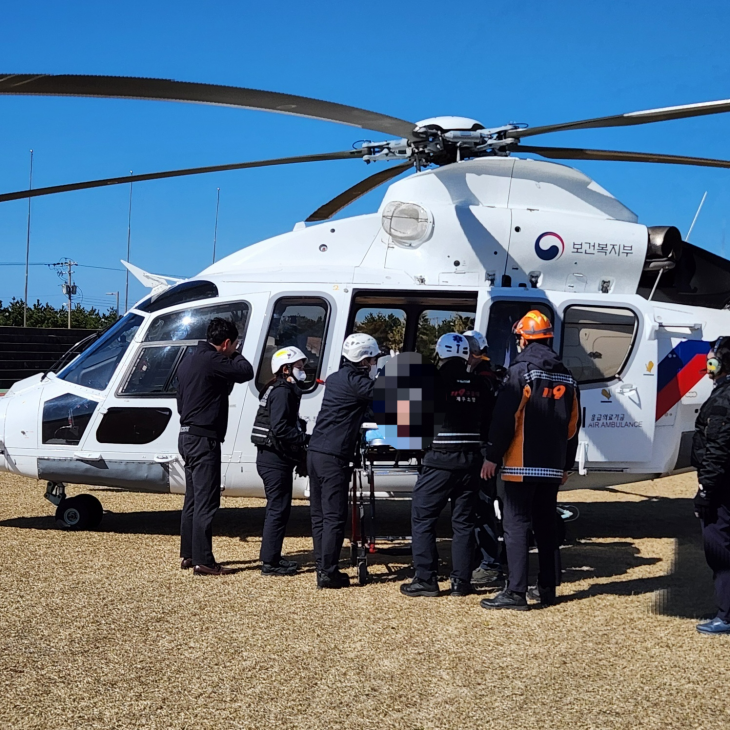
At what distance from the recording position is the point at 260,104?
18.0ft

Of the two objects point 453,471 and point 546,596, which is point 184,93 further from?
point 546,596

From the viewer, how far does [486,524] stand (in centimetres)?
639

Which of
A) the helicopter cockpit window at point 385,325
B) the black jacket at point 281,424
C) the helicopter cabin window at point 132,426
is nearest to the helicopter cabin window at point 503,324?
the helicopter cockpit window at point 385,325

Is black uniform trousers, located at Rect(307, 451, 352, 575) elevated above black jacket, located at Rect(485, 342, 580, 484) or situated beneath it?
situated beneath

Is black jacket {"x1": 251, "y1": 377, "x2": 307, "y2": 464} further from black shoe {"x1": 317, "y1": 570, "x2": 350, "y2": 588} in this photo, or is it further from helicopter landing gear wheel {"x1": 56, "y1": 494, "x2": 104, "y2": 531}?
helicopter landing gear wheel {"x1": 56, "y1": 494, "x2": 104, "y2": 531}

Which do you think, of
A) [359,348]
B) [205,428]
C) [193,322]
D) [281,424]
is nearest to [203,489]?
[205,428]

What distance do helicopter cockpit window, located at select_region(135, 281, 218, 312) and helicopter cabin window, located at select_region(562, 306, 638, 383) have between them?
3.27 meters

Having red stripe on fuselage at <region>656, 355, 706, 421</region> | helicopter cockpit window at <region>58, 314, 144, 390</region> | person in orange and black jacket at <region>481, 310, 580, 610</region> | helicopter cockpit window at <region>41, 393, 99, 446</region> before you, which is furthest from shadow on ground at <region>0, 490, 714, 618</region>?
helicopter cockpit window at <region>58, 314, 144, 390</region>

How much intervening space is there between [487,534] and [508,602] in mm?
989

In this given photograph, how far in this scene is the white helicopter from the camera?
23.9 ft

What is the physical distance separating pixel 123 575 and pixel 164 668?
2.09 metres

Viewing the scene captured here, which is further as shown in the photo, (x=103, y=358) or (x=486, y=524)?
(x=103, y=358)

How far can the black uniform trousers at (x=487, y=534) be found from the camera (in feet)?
20.8

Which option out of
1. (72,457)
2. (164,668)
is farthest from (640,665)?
(72,457)
